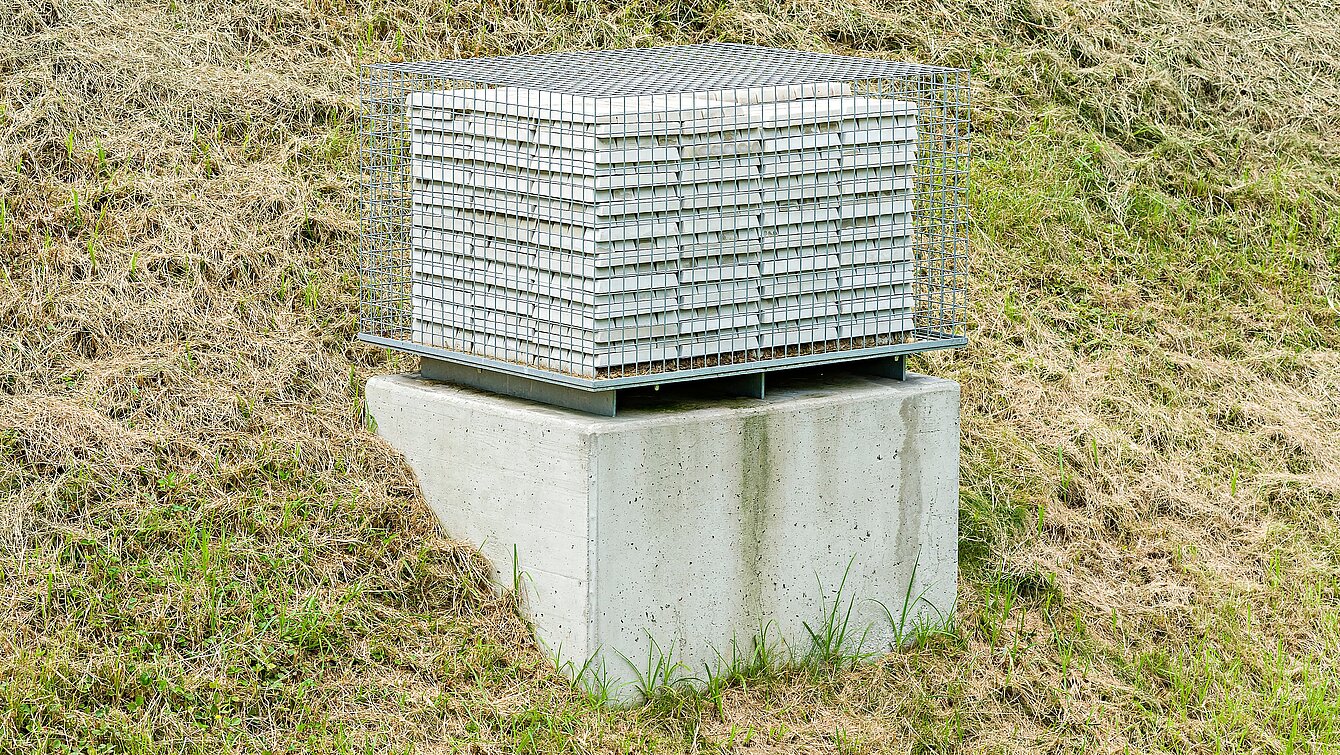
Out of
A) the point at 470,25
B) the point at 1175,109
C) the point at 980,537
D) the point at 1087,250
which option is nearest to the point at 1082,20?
the point at 1175,109

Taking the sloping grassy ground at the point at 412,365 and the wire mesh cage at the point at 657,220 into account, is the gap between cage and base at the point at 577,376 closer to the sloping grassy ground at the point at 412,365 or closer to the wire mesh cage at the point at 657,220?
the wire mesh cage at the point at 657,220

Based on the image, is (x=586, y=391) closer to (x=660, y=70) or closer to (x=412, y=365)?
(x=660, y=70)

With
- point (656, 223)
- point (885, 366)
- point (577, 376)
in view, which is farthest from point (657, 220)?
point (885, 366)

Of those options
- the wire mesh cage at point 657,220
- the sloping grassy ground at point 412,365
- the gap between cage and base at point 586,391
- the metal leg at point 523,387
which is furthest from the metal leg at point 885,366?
the metal leg at point 523,387

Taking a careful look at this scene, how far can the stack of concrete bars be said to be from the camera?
4.45 meters

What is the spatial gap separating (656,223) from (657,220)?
10 mm

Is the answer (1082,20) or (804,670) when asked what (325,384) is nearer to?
(804,670)

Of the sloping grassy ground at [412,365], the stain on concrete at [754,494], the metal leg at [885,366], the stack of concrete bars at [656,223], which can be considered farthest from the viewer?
the metal leg at [885,366]

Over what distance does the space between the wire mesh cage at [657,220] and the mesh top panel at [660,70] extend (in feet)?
0.06

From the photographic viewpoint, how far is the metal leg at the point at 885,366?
5.14 metres

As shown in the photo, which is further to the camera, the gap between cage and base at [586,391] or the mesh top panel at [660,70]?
the mesh top panel at [660,70]

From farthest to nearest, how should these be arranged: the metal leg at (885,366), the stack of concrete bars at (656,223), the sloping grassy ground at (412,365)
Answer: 1. the metal leg at (885,366)
2. the sloping grassy ground at (412,365)
3. the stack of concrete bars at (656,223)

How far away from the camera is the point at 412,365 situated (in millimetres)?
5824

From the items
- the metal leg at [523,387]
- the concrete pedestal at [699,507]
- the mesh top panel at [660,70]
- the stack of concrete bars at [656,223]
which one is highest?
the mesh top panel at [660,70]
